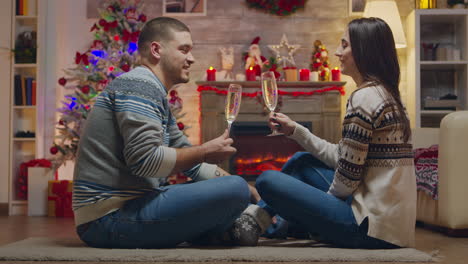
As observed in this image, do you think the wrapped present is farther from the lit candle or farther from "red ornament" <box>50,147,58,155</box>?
the lit candle

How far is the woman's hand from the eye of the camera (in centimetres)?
214

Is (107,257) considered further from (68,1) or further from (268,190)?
(68,1)

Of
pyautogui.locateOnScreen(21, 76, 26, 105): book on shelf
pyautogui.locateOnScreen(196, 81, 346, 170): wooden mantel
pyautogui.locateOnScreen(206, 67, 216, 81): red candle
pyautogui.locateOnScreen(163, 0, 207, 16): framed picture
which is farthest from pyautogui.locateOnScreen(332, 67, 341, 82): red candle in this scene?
pyautogui.locateOnScreen(21, 76, 26, 105): book on shelf

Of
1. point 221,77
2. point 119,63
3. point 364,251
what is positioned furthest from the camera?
point 221,77

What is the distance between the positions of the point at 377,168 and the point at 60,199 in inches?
114

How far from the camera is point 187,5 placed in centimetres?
506

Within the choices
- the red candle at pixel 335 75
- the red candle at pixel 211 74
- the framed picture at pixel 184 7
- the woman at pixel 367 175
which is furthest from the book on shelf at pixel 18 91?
the woman at pixel 367 175

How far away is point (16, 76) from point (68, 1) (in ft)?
3.13

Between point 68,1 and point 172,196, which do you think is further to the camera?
point 68,1

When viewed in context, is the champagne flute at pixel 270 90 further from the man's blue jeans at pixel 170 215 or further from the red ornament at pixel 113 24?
the red ornament at pixel 113 24

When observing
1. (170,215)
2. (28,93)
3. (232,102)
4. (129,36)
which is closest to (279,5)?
(129,36)

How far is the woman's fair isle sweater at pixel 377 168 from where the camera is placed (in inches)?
75.7

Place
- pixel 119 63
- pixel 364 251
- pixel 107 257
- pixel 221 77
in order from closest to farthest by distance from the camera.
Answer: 1. pixel 107 257
2. pixel 364 251
3. pixel 119 63
4. pixel 221 77

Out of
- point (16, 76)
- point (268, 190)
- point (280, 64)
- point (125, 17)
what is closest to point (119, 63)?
point (125, 17)
